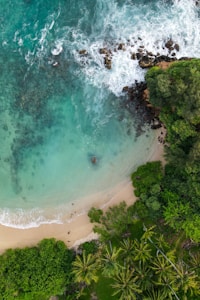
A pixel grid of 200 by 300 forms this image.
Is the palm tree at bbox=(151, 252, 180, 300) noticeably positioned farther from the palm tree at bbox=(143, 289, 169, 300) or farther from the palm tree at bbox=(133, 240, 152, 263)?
the palm tree at bbox=(133, 240, 152, 263)

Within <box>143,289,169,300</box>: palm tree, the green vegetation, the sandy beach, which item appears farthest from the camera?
the sandy beach

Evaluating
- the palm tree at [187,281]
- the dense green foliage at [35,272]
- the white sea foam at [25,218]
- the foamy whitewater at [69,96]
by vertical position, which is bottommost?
the palm tree at [187,281]

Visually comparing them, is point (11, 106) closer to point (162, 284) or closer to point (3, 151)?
point (3, 151)

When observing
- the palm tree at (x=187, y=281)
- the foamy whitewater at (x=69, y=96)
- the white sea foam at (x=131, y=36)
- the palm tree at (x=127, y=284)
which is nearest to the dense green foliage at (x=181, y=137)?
the palm tree at (x=187, y=281)

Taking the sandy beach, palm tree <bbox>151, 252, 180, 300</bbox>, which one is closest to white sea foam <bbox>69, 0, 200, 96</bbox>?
the sandy beach

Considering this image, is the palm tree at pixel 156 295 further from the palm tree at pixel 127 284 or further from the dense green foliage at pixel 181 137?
the dense green foliage at pixel 181 137

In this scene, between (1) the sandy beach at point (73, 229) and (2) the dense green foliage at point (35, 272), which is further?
(1) the sandy beach at point (73, 229)
